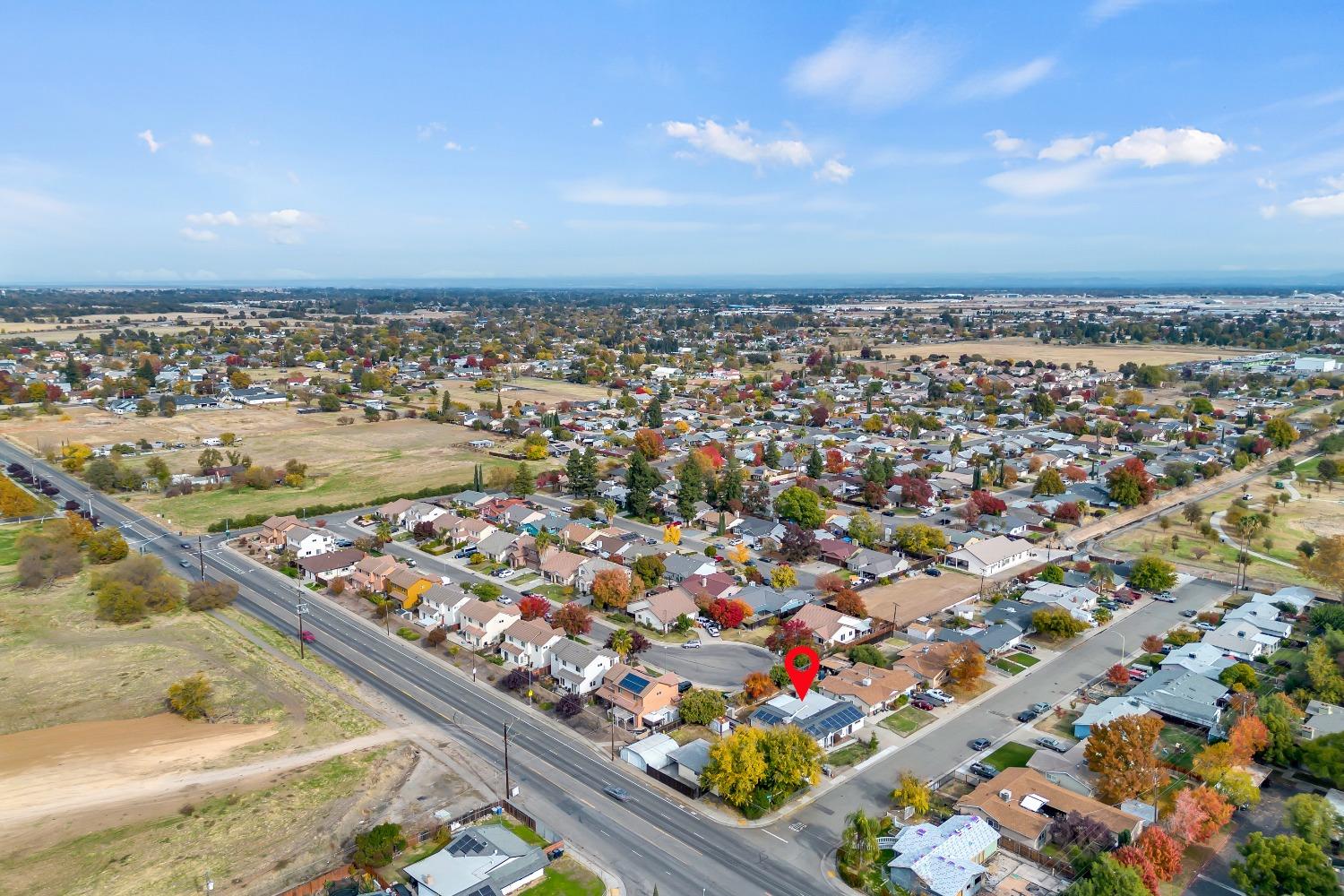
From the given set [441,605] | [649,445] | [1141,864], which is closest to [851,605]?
[1141,864]

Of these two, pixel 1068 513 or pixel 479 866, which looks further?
pixel 1068 513

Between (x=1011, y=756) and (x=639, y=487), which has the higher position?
(x=639, y=487)

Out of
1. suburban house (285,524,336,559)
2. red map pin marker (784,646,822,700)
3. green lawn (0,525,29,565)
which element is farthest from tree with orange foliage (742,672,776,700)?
green lawn (0,525,29,565)

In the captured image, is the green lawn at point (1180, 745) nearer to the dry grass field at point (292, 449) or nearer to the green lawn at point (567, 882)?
the green lawn at point (567, 882)

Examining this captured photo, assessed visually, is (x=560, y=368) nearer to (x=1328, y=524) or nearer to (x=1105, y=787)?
(x=1328, y=524)

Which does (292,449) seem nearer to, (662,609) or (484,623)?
(484,623)

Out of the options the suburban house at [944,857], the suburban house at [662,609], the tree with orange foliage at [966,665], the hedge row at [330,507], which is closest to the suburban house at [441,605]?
the suburban house at [662,609]

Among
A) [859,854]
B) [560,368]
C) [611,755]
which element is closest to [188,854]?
[611,755]
